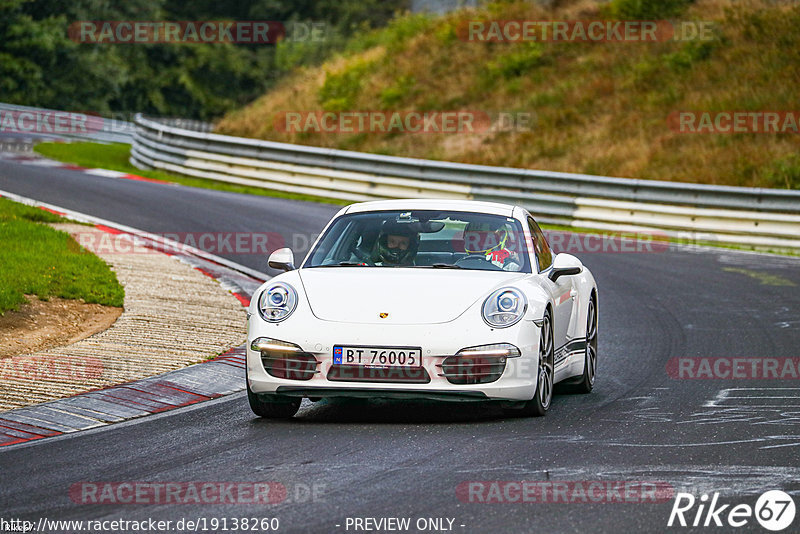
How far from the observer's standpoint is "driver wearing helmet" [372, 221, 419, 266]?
8500mm

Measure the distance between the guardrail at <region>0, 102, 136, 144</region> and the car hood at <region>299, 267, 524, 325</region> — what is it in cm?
2766

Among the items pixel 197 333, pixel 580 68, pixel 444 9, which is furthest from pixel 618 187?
pixel 444 9

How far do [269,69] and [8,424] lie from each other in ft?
153

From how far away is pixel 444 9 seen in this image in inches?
1636

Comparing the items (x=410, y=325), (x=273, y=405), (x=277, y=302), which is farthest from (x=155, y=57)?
(x=410, y=325)

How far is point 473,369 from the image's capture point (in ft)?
24.4

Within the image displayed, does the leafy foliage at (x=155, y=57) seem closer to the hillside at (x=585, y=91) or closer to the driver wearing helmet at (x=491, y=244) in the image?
the hillside at (x=585, y=91)

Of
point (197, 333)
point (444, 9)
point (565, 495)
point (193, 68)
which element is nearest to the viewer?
point (565, 495)

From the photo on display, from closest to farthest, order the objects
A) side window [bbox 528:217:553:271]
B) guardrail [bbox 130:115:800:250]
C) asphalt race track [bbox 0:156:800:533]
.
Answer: asphalt race track [bbox 0:156:800:533] < side window [bbox 528:217:553:271] < guardrail [bbox 130:115:800:250]

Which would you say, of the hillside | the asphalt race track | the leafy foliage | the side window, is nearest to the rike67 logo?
the asphalt race track

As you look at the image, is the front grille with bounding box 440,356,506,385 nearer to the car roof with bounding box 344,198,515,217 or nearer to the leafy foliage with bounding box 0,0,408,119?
the car roof with bounding box 344,198,515,217

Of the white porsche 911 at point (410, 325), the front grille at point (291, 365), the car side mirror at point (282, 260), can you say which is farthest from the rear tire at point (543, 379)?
the car side mirror at point (282, 260)

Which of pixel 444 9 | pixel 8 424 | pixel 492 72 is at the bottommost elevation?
pixel 8 424

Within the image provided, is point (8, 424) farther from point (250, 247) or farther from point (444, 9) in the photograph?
point (444, 9)
